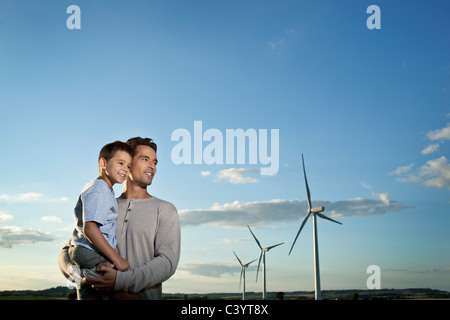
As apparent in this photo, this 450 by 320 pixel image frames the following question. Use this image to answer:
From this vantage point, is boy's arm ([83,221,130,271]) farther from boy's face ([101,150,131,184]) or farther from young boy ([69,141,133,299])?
boy's face ([101,150,131,184])

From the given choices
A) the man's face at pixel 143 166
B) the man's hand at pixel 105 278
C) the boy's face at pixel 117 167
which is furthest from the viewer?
the man's face at pixel 143 166

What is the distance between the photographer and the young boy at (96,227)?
140 inches

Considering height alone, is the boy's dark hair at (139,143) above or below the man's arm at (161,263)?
above

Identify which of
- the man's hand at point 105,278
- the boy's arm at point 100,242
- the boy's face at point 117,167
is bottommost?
the man's hand at point 105,278

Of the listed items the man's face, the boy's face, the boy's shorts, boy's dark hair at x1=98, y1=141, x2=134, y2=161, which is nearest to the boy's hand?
the boy's shorts

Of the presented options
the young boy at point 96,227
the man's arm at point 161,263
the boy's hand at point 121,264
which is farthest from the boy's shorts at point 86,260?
the man's arm at point 161,263

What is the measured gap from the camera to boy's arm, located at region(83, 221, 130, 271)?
3525mm

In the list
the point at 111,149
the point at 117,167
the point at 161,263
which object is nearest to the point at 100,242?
the point at 161,263

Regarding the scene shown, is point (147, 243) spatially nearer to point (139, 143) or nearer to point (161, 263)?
point (161, 263)

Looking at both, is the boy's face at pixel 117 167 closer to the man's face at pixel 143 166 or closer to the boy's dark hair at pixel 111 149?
the boy's dark hair at pixel 111 149
